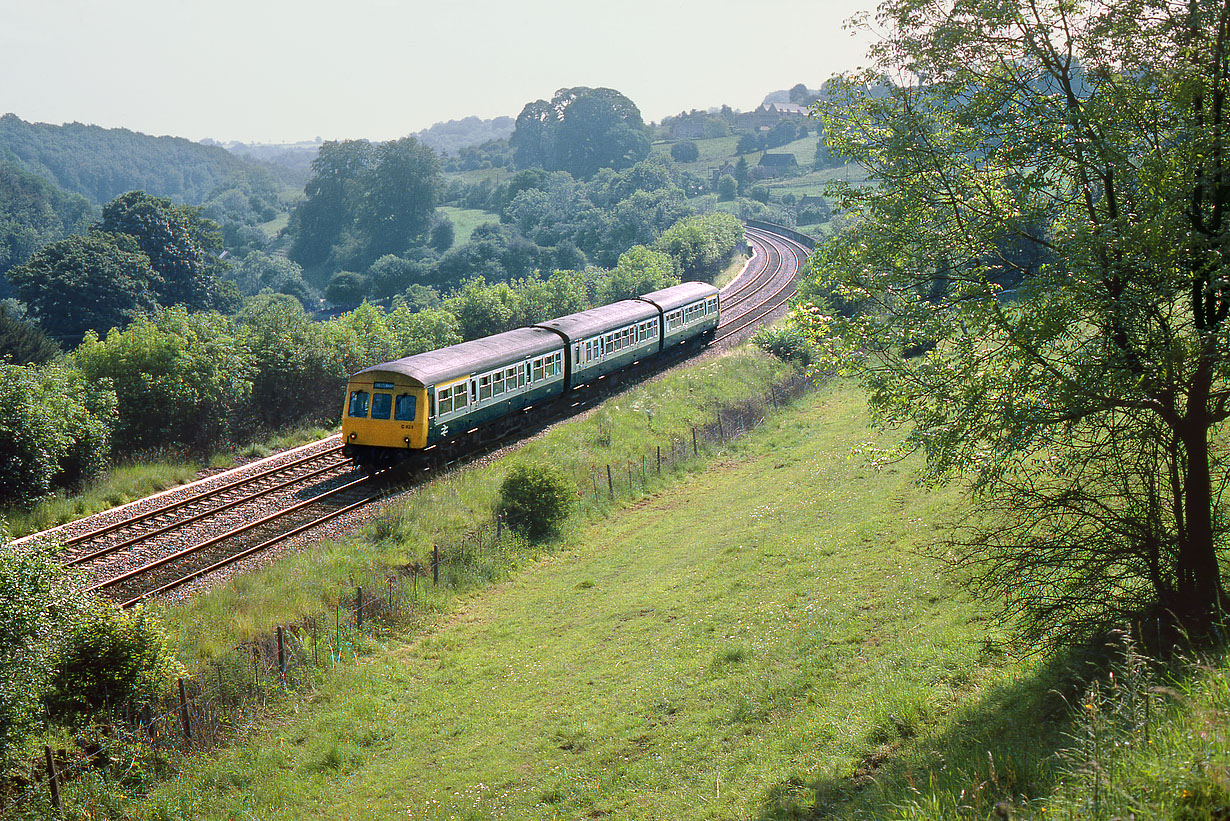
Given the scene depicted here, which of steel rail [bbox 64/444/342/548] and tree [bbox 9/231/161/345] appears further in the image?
tree [bbox 9/231/161/345]

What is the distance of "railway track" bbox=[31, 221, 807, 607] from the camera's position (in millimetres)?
19000

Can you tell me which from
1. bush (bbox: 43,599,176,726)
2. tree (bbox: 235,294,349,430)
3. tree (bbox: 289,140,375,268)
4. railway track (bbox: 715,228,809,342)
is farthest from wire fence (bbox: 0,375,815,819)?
tree (bbox: 289,140,375,268)

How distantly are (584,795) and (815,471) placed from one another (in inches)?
620

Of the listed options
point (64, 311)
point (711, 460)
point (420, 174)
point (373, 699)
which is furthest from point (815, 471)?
point (420, 174)

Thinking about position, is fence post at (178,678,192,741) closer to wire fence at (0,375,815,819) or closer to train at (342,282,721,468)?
wire fence at (0,375,815,819)

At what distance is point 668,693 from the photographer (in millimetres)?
13250

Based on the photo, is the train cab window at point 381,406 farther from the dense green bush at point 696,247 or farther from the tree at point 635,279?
the dense green bush at point 696,247

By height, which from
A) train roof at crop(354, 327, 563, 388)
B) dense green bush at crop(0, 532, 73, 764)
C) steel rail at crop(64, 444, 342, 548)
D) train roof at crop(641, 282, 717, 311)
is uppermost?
train roof at crop(641, 282, 717, 311)

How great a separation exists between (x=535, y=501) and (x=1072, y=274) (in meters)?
16.3

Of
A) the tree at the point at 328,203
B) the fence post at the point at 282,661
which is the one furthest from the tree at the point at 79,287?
the tree at the point at 328,203

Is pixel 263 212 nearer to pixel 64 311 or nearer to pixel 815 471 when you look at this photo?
pixel 64 311

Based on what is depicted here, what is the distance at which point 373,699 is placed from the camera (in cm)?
1470

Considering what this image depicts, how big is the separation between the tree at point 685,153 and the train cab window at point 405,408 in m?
141

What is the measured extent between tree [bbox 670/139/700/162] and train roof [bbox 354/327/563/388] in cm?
13399
